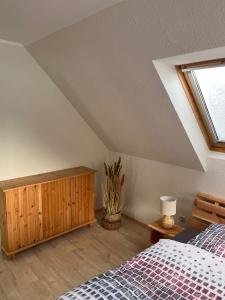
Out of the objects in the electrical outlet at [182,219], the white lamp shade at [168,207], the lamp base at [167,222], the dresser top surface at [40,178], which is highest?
the dresser top surface at [40,178]

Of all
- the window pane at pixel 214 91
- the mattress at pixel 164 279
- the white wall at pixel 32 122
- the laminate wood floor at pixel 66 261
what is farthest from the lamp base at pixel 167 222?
the white wall at pixel 32 122

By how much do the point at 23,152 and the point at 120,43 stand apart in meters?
1.80

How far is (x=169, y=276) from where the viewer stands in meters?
1.49

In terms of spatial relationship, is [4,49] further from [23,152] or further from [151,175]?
[151,175]

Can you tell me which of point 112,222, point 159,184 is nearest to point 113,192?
point 112,222

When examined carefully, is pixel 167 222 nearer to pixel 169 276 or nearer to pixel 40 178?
pixel 169 276

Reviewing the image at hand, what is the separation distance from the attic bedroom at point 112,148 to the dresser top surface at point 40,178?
25 millimetres

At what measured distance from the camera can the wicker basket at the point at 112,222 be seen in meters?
3.23

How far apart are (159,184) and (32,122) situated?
1804 millimetres

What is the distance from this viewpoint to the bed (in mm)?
1354

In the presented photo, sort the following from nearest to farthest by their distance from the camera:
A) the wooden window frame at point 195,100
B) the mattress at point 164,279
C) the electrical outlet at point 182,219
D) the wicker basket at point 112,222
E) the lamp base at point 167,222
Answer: the mattress at point 164,279 → the wooden window frame at point 195,100 → the lamp base at point 167,222 → the electrical outlet at point 182,219 → the wicker basket at point 112,222

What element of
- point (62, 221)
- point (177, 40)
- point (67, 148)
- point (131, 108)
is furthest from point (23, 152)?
point (177, 40)

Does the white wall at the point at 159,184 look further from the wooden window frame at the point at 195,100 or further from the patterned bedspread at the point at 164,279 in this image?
the patterned bedspread at the point at 164,279

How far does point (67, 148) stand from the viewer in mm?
3295
